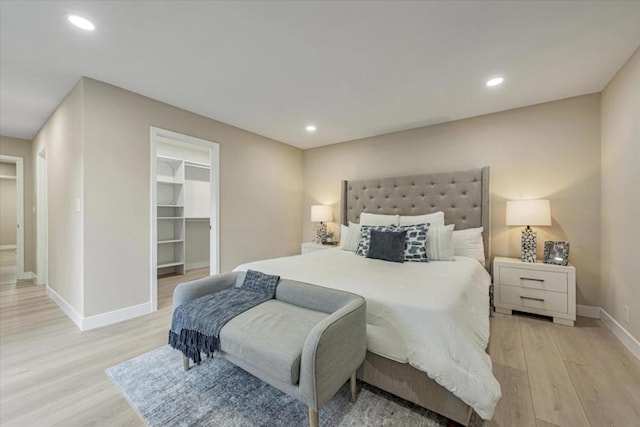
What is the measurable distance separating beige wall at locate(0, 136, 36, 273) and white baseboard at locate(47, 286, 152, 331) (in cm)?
254

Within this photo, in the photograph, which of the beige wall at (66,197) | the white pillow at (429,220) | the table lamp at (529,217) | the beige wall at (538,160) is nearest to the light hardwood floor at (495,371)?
the beige wall at (66,197)

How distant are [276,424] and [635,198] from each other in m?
3.10

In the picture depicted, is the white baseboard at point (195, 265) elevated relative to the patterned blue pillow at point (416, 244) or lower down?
lower down

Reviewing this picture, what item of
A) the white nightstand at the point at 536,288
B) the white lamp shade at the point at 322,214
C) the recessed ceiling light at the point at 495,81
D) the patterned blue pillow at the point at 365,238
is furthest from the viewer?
the white lamp shade at the point at 322,214

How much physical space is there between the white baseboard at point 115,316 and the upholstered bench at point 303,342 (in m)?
1.34

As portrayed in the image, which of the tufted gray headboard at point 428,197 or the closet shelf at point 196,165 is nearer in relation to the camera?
the tufted gray headboard at point 428,197

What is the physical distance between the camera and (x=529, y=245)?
279cm

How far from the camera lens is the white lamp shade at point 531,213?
263cm

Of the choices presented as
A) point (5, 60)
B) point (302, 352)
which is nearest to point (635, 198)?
point (302, 352)

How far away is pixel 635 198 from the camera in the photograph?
201 centimetres

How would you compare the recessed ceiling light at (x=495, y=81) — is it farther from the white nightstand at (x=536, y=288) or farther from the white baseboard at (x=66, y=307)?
the white baseboard at (x=66, y=307)

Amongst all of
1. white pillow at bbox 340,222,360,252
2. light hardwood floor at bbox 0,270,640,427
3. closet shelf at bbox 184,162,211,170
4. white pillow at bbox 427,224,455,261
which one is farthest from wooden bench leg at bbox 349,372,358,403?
closet shelf at bbox 184,162,211,170

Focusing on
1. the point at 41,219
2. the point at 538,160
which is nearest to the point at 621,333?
the point at 538,160

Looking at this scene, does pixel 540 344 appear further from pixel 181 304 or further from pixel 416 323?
pixel 181 304
